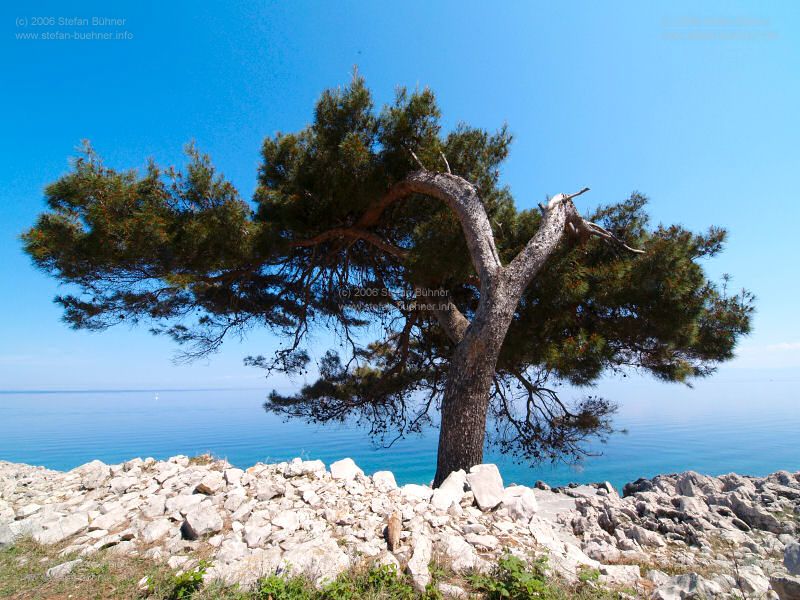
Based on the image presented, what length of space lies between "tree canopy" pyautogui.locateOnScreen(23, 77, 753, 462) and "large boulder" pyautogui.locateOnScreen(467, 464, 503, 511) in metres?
2.16

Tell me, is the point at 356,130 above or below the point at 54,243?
above

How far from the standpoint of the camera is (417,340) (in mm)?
7562

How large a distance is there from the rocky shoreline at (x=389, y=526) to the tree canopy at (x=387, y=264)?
2092 mm

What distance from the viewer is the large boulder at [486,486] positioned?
332 cm

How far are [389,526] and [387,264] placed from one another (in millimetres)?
5106

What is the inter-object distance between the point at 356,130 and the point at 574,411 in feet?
18.7

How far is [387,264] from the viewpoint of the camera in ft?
24.0

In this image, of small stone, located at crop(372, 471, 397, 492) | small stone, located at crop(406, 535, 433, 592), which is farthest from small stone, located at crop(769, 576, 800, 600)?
small stone, located at crop(372, 471, 397, 492)

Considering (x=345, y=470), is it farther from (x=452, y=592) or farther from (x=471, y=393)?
(x=452, y=592)

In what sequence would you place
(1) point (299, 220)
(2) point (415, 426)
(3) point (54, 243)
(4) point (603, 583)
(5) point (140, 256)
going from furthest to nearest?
(2) point (415, 426) → (1) point (299, 220) → (5) point (140, 256) → (3) point (54, 243) → (4) point (603, 583)

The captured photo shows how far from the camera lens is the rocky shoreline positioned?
240cm

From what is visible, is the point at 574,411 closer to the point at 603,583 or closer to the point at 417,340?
the point at 417,340

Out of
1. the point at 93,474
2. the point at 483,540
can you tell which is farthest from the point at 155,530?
the point at 483,540

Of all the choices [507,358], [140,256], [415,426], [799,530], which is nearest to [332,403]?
[415,426]
